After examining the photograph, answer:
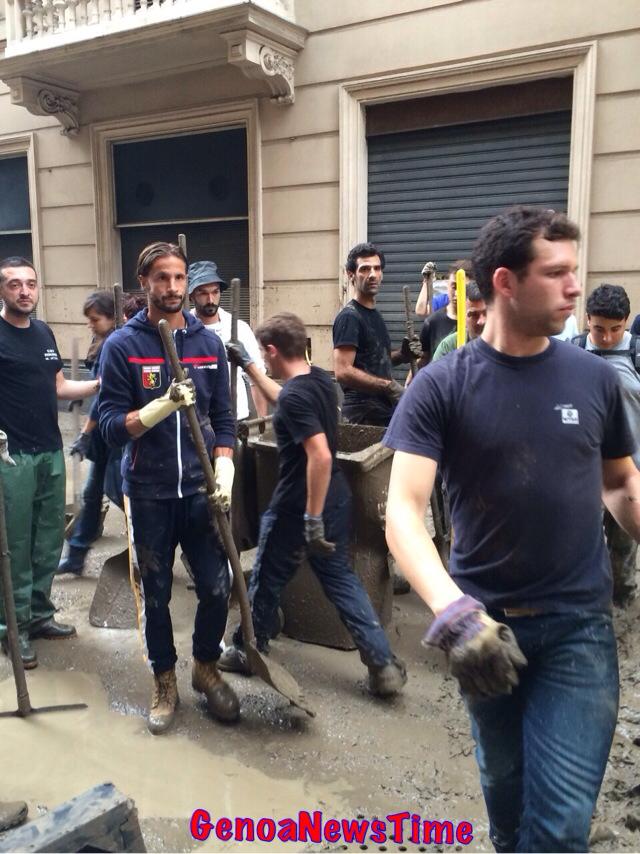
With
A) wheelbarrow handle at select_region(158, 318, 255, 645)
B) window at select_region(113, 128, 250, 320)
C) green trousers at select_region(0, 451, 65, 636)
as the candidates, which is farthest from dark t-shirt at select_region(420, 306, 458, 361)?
window at select_region(113, 128, 250, 320)

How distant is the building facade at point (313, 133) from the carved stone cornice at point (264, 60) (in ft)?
0.07

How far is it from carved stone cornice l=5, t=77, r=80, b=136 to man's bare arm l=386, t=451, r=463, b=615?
9.33 meters

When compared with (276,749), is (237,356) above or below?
above

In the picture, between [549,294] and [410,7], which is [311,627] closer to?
[549,294]


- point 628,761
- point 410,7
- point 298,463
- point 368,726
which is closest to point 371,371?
point 298,463

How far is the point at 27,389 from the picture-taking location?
3787mm

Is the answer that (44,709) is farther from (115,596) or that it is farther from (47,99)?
(47,99)

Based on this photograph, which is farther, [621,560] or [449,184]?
[449,184]

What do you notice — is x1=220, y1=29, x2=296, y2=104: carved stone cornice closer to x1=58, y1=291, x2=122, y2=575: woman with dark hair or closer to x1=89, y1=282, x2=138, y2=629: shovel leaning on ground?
x1=58, y1=291, x2=122, y2=575: woman with dark hair

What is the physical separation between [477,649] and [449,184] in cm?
690

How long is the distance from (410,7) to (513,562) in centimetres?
706

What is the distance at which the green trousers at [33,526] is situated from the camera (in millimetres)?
3748

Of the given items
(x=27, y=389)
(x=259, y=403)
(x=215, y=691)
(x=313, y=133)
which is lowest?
(x=215, y=691)

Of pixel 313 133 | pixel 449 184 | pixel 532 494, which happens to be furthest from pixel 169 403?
pixel 313 133
